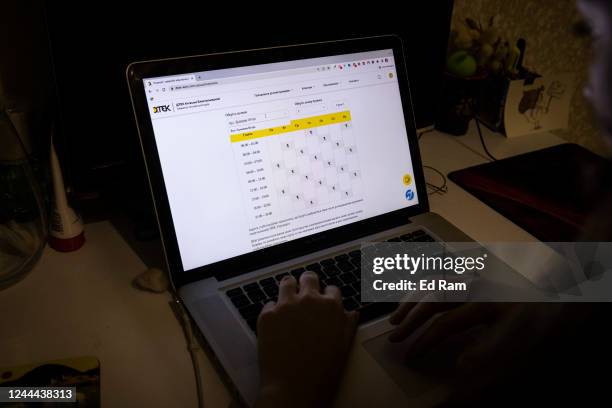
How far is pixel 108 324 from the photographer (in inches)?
23.5

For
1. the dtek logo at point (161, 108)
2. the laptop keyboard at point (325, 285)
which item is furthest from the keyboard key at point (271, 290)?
the dtek logo at point (161, 108)

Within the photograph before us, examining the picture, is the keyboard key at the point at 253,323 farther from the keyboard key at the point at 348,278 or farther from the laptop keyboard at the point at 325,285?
the keyboard key at the point at 348,278

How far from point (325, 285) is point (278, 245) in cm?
9

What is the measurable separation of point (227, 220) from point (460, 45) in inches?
30.0

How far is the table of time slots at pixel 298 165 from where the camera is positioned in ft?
2.11

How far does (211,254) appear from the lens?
0.63 metres

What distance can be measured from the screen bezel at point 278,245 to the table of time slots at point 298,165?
2.1 inches

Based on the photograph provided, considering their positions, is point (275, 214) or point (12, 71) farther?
point (12, 71)

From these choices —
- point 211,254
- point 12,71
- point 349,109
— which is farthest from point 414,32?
point 12,71

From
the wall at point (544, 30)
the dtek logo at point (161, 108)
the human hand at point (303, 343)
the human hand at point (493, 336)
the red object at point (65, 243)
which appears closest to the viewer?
the human hand at point (493, 336)

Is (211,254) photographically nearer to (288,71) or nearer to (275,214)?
(275,214)

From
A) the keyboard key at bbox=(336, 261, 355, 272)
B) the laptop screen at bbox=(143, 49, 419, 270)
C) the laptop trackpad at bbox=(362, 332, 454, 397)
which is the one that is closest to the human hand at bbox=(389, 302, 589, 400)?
the laptop trackpad at bbox=(362, 332, 454, 397)

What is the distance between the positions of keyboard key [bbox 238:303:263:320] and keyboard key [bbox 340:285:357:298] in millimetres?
110

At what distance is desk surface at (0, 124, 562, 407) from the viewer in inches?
20.5
